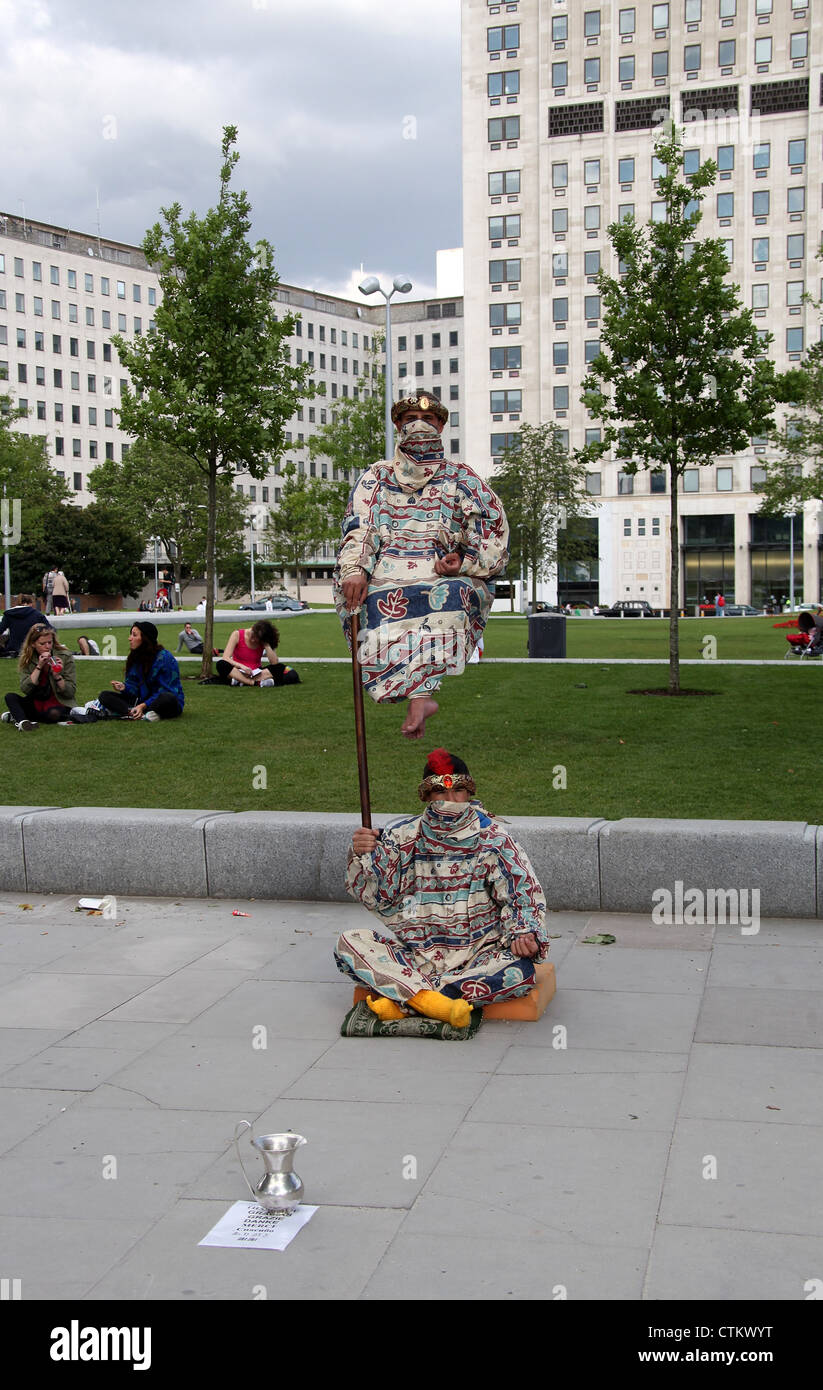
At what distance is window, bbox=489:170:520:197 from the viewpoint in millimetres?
77500

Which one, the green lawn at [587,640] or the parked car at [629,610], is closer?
the green lawn at [587,640]

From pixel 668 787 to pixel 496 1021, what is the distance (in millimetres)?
4280

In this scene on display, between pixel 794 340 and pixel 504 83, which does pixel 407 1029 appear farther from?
pixel 504 83

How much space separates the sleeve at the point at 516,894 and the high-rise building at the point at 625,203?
2710 inches

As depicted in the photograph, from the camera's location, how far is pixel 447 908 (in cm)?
584

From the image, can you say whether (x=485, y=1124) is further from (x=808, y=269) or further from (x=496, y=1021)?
(x=808, y=269)

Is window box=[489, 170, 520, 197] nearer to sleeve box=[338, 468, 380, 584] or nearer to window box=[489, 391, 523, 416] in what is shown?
window box=[489, 391, 523, 416]

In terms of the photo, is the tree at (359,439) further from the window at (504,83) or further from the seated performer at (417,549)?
the seated performer at (417,549)

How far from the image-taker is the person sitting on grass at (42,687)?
44.3 ft

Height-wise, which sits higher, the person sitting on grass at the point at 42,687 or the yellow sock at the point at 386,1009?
the person sitting on grass at the point at 42,687

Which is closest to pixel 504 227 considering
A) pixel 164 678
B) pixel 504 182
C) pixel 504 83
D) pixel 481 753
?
pixel 504 182

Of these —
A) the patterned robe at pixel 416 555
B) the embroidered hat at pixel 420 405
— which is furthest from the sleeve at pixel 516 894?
the embroidered hat at pixel 420 405

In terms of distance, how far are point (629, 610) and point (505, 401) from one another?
647 inches

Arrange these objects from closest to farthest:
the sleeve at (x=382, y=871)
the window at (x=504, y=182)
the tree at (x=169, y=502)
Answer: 1. the sleeve at (x=382, y=871)
2. the window at (x=504, y=182)
3. the tree at (x=169, y=502)
